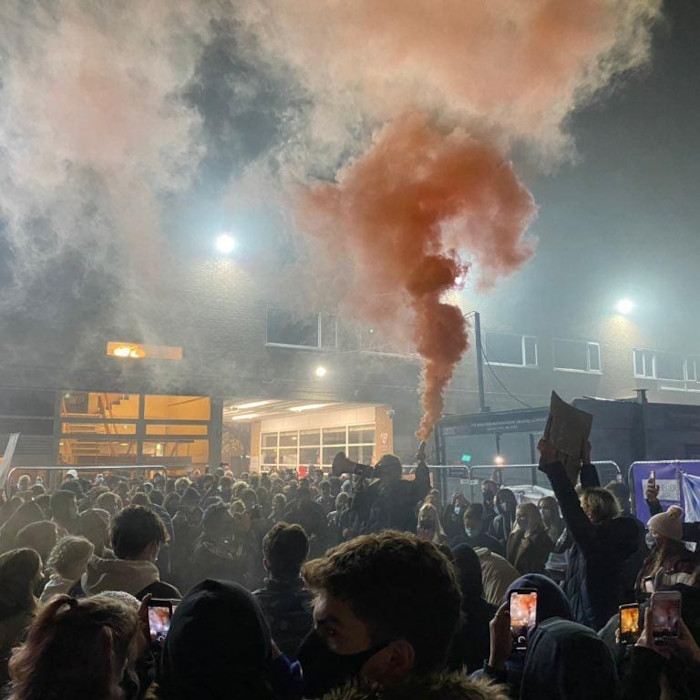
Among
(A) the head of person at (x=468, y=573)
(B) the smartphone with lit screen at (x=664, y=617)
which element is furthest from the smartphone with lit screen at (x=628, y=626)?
(A) the head of person at (x=468, y=573)

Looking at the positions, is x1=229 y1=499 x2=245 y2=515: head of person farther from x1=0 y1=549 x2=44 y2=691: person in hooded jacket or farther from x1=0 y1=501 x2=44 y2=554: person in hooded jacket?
x1=0 y1=549 x2=44 y2=691: person in hooded jacket

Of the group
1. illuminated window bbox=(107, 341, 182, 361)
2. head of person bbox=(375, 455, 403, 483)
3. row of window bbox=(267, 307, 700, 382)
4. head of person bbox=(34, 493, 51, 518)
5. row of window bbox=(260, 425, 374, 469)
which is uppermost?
row of window bbox=(267, 307, 700, 382)

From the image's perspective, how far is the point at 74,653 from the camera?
1.89m

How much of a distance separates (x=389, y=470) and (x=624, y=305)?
2676 cm

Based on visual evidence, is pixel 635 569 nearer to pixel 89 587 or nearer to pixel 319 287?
pixel 89 587

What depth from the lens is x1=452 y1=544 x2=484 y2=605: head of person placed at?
370 centimetres

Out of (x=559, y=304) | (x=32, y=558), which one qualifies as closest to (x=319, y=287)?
(x=559, y=304)

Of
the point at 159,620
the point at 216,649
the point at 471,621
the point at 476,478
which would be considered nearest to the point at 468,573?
the point at 471,621

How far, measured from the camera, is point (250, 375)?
21.9m

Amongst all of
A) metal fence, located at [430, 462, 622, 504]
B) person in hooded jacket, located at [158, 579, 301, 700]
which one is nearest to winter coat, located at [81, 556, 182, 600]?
person in hooded jacket, located at [158, 579, 301, 700]

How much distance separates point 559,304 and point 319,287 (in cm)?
1229

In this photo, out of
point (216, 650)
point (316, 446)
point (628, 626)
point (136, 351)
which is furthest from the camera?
point (316, 446)

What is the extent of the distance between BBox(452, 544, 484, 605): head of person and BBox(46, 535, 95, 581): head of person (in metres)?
2.41

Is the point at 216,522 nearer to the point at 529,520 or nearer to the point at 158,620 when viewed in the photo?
the point at 529,520
